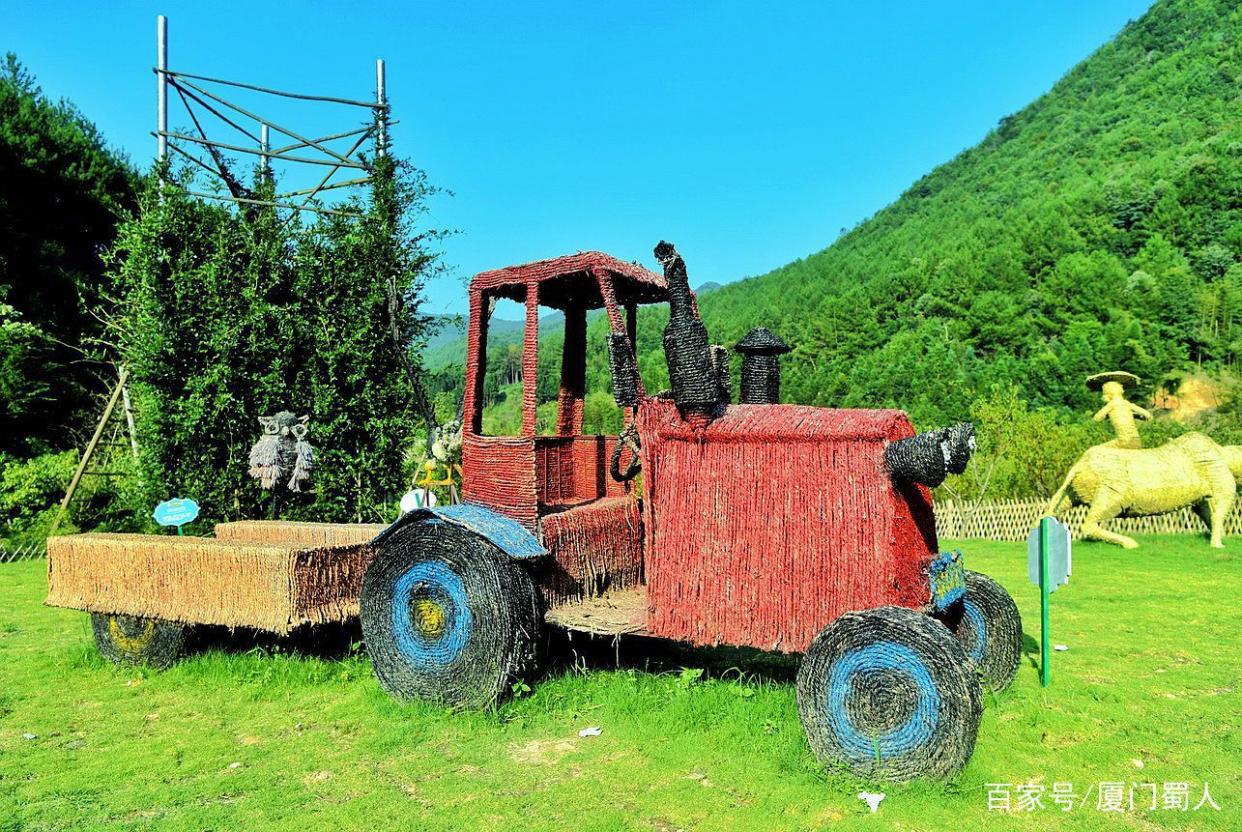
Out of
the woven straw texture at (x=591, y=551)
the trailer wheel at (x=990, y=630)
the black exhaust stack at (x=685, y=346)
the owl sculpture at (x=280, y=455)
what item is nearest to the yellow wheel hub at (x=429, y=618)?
the woven straw texture at (x=591, y=551)

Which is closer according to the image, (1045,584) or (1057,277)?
(1045,584)

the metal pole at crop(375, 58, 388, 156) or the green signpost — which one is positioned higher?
the metal pole at crop(375, 58, 388, 156)

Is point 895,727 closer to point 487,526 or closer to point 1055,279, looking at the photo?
point 487,526

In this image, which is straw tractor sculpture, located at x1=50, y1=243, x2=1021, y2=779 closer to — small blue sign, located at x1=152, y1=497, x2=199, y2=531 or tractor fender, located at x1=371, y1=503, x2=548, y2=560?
tractor fender, located at x1=371, y1=503, x2=548, y2=560

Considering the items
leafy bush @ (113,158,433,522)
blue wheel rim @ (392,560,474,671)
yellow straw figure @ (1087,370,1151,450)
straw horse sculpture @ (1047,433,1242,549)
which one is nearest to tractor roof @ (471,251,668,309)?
blue wheel rim @ (392,560,474,671)

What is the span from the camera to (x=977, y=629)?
5547 mm

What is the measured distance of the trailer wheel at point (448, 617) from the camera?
5.04m

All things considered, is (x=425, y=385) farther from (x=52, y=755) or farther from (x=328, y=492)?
(x=52, y=755)

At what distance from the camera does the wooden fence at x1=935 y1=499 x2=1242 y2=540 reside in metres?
14.4

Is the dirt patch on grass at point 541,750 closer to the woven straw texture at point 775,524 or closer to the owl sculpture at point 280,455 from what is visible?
the woven straw texture at point 775,524

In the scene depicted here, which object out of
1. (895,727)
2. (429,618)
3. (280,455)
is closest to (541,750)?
(429,618)

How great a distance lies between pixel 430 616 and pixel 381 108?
8879 millimetres

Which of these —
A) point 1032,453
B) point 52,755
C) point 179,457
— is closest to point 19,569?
point 179,457

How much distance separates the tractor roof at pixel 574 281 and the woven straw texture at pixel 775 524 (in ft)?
3.65
